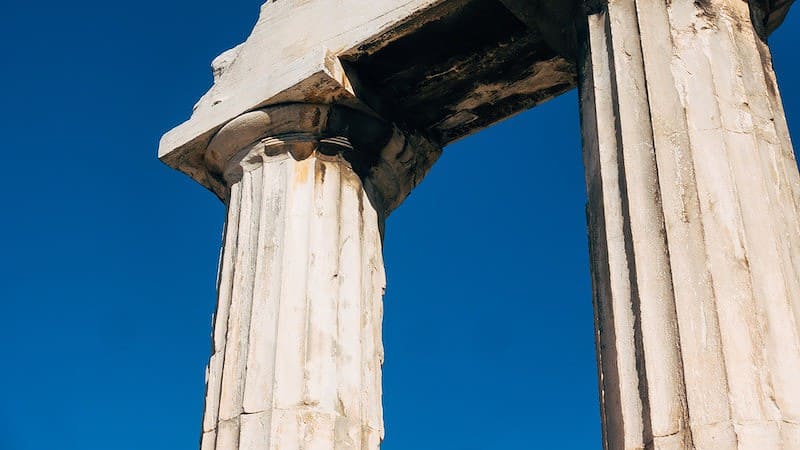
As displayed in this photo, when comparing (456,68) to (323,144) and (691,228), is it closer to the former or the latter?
(323,144)

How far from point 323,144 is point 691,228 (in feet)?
14.1

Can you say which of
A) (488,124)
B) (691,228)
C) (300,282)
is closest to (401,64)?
(488,124)

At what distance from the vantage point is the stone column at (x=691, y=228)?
19.3ft

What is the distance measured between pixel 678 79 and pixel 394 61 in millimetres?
3301

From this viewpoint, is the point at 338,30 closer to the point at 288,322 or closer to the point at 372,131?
the point at 372,131

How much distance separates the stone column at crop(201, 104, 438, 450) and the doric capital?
1 centimetres

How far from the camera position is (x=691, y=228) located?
645 centimetres

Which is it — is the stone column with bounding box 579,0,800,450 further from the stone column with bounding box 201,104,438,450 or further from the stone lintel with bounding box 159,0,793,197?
the stone column with bounding box 201,104,438,450

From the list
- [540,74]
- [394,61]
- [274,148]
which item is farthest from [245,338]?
[540,74]

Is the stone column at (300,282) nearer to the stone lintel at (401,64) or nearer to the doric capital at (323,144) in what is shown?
the doric capital at (323,144)

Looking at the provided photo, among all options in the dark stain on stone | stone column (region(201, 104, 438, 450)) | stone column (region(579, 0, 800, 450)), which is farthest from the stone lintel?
stone column (region(579, 0, 800, 450))

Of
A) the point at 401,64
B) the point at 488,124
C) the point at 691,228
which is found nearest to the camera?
the point at 691,228

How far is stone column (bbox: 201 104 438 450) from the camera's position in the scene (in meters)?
8.59

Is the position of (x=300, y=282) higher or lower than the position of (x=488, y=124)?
lower
